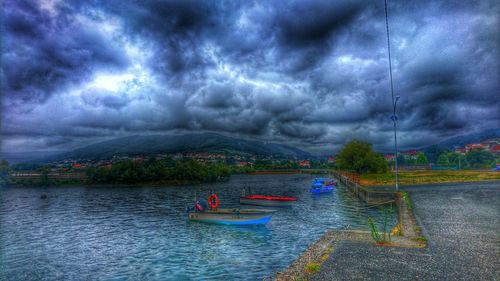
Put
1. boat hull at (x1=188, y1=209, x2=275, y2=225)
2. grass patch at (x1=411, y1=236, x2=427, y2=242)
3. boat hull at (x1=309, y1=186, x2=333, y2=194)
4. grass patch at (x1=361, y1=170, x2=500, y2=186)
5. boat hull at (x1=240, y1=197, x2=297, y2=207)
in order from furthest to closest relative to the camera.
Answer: boat hull at (x1=309, y1=186, x2=333, y2=194), grass patch at (x1=361, y1=170, x2=500, y2=186), boat hull at (x1=240, y1=197, x2=297, y2=207), boat hull at (x1=188, y1=209, x2=275, y2=225), grass patch at (x1=411, y1=236, x2=427, y2=242)

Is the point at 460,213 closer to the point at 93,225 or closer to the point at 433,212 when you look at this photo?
the point at 433,212

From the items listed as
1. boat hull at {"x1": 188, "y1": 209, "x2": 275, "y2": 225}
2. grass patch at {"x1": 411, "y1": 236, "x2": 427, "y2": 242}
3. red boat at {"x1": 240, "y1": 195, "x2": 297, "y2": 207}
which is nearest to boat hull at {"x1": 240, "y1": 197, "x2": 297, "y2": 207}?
red boat at {"x1": 240, "y1": 195, "x2": 297, "y2": 207}

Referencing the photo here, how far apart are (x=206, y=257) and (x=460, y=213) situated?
2557 centimetres

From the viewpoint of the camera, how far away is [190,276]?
75.8 feet

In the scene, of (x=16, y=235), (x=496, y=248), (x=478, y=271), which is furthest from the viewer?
(x=16, y=235)

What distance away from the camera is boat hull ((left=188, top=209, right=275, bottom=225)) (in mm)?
39750

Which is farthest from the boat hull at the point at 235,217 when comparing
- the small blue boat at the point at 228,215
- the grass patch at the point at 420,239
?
the grass patch at the point at 420,239

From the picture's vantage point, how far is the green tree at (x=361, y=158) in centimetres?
12438

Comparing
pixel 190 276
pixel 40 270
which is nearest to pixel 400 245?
pixel 190 276

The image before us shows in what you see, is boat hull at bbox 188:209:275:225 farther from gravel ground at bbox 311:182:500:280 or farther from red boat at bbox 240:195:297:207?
red boat at bbox 240:195:297:207

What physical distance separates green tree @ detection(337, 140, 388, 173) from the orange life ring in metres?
91.8

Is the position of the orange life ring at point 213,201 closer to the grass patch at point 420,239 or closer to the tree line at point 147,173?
the grass patch at point 420,239

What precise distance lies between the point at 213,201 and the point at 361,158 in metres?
92.9

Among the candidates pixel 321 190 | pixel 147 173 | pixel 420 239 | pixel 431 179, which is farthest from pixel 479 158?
pixel 420 239
